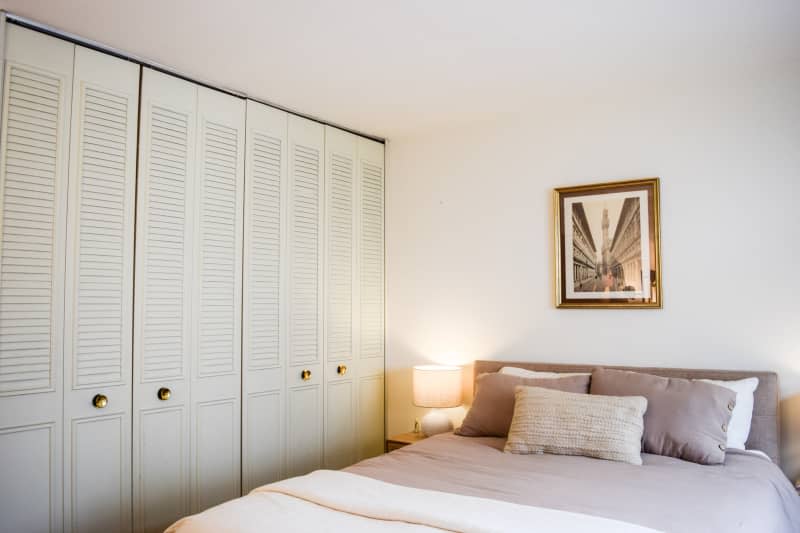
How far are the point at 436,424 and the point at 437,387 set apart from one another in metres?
0.21

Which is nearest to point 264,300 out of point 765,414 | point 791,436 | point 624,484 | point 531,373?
point 531,373

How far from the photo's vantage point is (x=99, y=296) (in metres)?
2.75

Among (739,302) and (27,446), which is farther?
(739,302)

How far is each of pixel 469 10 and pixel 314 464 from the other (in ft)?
8.65

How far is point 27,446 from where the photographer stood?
2.49m

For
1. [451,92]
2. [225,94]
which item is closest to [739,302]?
[451,92]

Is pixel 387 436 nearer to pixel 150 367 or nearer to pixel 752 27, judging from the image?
pixel 150 367

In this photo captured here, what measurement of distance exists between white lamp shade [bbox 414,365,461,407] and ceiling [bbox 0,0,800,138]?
5.20 feet

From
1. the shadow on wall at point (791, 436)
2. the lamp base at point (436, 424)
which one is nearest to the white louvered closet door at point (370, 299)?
the lamp base at point (436, 424)

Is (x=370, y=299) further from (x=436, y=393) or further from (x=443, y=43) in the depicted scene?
(x=443, y=43)

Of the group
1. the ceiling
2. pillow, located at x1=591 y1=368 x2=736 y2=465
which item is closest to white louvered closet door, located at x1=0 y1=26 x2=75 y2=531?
the ceiling

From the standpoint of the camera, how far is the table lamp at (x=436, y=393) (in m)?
3.72

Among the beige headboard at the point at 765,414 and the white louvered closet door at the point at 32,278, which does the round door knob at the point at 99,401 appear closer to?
the white louvered closet door at the point at 32,278

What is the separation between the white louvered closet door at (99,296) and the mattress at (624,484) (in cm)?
109
